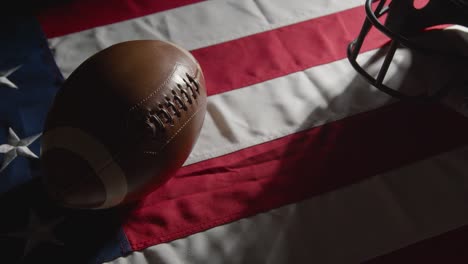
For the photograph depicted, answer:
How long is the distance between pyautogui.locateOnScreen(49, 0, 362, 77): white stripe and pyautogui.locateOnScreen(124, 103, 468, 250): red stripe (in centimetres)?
35

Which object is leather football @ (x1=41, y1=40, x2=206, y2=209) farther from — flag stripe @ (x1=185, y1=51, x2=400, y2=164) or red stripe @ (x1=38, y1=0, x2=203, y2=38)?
red stripe @ (x1=38, y1=0, x2=203, y2=38)

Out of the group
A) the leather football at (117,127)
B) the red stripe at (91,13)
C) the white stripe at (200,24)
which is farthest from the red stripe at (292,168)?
the red stripe at (91,13)

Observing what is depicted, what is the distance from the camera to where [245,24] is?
3.94 ft

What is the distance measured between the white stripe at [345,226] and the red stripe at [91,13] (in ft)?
2.15

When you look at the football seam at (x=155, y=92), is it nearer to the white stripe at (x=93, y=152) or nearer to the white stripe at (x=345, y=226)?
the white stripe at (x=93, y=152)

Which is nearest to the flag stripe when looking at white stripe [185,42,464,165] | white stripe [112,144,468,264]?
white stripe [185,42,464,165]

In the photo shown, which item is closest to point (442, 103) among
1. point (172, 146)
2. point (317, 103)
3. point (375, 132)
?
point (375, 132)

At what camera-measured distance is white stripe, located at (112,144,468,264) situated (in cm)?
83

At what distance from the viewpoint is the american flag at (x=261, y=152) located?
84 cm

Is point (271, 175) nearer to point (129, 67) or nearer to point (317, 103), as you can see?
point (317, 103)

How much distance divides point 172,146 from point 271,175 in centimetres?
25

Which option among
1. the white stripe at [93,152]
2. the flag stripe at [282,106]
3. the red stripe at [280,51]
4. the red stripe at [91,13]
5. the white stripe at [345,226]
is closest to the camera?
the white stripe at [93,152]

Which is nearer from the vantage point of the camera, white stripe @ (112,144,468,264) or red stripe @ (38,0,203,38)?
white stripe @ (112,144,468,264)

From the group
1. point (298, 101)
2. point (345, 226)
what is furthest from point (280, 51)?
point (345, 226)
